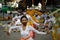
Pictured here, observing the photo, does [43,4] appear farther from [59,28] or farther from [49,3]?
[59,28]

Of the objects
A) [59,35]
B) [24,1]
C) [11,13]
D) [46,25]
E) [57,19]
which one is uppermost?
[57,19]

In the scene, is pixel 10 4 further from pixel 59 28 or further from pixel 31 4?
pixel 59 28

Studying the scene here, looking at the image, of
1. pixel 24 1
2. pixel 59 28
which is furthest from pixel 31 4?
pixel 59 28

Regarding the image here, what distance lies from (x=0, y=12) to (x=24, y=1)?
0.84 metres

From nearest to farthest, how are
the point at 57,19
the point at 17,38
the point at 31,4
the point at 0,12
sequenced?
the point at 57,19
the point at 17,38
the point at 31,4
the point at 0,12

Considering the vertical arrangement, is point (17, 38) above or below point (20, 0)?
below

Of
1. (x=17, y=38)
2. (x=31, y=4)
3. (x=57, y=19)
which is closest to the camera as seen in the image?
(x=57, y=19)

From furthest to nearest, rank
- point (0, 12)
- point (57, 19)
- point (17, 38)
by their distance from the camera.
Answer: point (0, 12) → point (17, 38) → point (57, 19)

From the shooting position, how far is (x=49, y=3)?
6.14m

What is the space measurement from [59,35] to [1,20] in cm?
487

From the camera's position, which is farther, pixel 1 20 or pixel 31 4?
pixel 1 20

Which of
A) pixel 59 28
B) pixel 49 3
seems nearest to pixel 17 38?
pixel 49 3

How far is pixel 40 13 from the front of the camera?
21.0 feet

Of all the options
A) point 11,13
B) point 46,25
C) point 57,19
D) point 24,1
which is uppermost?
point 57,19
